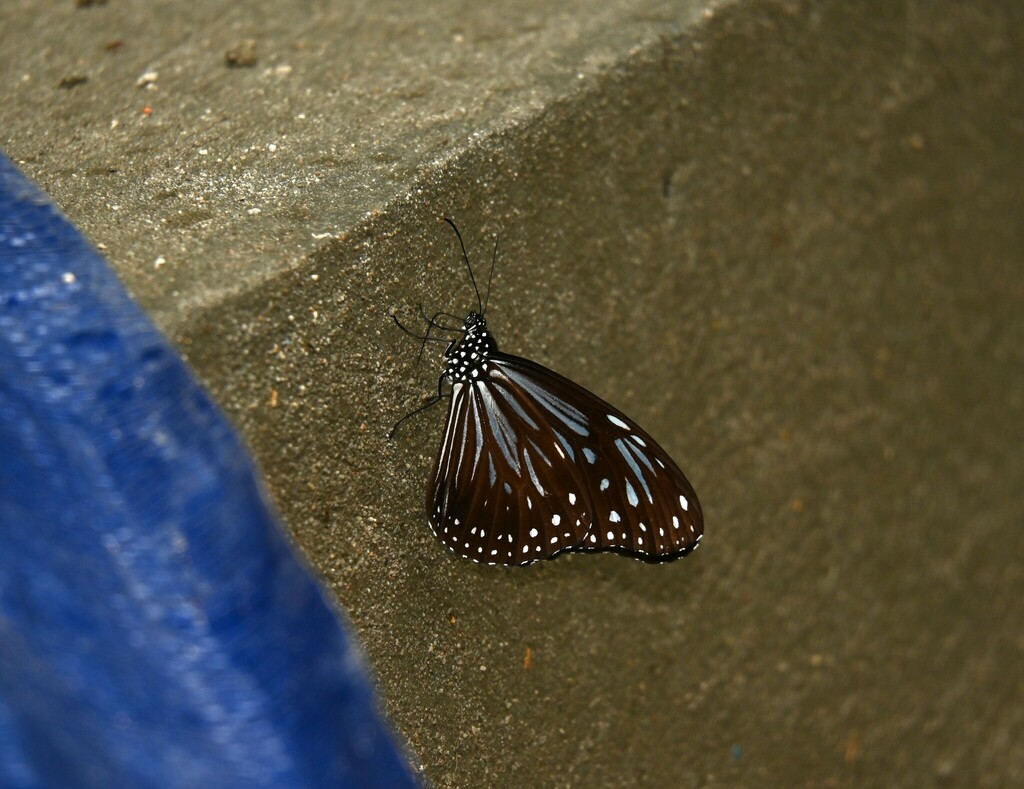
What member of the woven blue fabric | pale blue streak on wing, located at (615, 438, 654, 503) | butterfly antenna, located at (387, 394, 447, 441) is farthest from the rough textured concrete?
pale blue streak on wing, located at (615, 438, 654, 503)

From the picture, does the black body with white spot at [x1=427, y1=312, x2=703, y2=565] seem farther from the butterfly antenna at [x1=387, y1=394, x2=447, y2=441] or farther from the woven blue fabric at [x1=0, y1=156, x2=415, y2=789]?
the woven blue fabric at [x1=0, y1=156, x2=415, y2=789]

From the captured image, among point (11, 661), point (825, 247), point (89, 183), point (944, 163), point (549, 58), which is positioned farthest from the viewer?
point (944, 163)

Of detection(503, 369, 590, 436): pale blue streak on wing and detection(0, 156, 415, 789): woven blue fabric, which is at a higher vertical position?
detection(0, 156, 415, 789): woven blue fabric

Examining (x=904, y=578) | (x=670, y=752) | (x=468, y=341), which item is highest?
(x=468, y=341)

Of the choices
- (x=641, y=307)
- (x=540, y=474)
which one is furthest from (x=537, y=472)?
(x=641, y=307)

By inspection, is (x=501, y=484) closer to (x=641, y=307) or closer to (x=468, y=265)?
(x=468, y=265)

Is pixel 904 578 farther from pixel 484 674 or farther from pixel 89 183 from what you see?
pixel 89 183

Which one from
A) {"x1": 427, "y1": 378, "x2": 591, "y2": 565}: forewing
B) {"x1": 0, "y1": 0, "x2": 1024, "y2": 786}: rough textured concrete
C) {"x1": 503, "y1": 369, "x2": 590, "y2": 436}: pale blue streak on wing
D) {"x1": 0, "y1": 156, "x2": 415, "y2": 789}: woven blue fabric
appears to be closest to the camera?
{"x1": 0, "y1": 156, "x2": 415, "y2": 789}: woven blue fabric

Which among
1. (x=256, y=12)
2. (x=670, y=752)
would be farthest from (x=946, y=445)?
(x=256, y=12)
